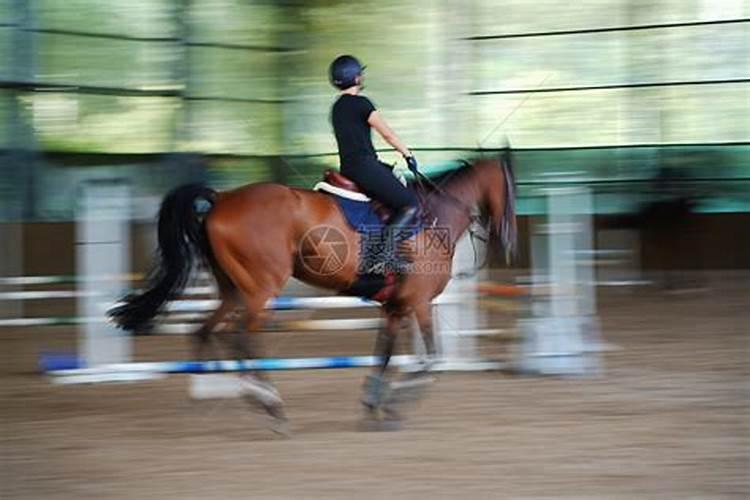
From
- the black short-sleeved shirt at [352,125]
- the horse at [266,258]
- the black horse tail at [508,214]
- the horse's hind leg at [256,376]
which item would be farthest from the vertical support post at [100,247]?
the black horse tail at [508,214]

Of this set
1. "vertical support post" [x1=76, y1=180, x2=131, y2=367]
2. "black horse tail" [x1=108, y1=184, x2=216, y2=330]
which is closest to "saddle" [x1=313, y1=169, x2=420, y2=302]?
"black horse tail" [x1=108, y1=184, x2=216, y2=330]

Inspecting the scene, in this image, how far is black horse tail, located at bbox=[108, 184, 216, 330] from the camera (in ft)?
24.1

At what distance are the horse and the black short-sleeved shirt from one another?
32 cm

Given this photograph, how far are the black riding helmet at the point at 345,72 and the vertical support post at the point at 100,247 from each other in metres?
1.90

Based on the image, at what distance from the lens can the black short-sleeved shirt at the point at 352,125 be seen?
7133 millimetres

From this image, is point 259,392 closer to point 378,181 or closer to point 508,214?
point 378,181

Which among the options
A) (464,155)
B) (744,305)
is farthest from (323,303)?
(464,155)

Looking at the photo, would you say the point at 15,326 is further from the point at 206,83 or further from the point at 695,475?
the point at 695,475

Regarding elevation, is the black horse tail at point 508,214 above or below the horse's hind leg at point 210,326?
above

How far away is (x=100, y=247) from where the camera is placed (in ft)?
28.4

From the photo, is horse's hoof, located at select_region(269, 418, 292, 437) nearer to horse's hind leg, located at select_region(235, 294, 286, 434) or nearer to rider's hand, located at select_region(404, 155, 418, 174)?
horse's hind leg, located at select_region(235, 294, 286, 434)

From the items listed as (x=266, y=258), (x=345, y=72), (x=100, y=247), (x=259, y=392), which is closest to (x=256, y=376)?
(x=259, y=392)

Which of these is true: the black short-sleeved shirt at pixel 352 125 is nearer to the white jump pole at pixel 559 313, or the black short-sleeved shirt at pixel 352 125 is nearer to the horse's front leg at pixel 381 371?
the horse's front leg at pixel 381 371

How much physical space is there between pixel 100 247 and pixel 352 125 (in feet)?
7.30
